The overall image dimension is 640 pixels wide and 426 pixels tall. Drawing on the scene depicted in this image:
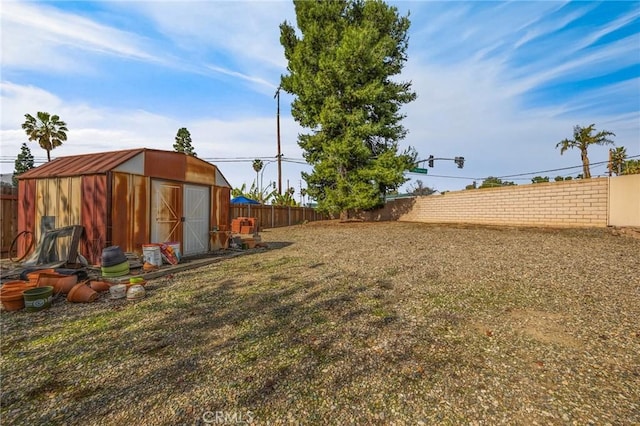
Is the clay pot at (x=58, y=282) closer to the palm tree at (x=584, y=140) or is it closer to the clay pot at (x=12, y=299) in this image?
the clay pot at (x=12, y=299)

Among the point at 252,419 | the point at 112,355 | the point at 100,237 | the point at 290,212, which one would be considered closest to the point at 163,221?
the point at 100,237

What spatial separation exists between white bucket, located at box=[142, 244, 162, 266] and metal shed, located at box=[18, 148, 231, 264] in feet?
1.78

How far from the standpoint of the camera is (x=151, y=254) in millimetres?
8070

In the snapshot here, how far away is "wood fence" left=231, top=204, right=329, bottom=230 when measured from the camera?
2166 cm

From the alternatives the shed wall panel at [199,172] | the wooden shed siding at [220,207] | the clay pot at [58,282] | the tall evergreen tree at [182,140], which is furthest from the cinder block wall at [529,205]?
the tall evergreen tree at [182,140]

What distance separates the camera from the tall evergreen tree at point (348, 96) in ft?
65.2

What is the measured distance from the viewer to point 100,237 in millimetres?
7824

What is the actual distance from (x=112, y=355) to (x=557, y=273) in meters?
8.50

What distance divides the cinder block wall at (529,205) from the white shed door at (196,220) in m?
14.7

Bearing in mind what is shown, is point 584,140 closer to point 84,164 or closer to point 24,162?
point 84,164

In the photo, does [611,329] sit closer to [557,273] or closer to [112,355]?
[557,273]

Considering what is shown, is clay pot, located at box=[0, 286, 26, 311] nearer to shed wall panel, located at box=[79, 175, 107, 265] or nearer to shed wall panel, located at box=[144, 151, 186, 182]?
shed wall panel, located at box=[79, 175, 107, 265]

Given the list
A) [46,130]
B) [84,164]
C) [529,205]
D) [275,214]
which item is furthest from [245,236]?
[46,130]

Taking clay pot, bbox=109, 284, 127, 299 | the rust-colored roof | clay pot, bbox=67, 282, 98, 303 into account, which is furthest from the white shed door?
clay pot, bbox=67, 282, 98, 303
